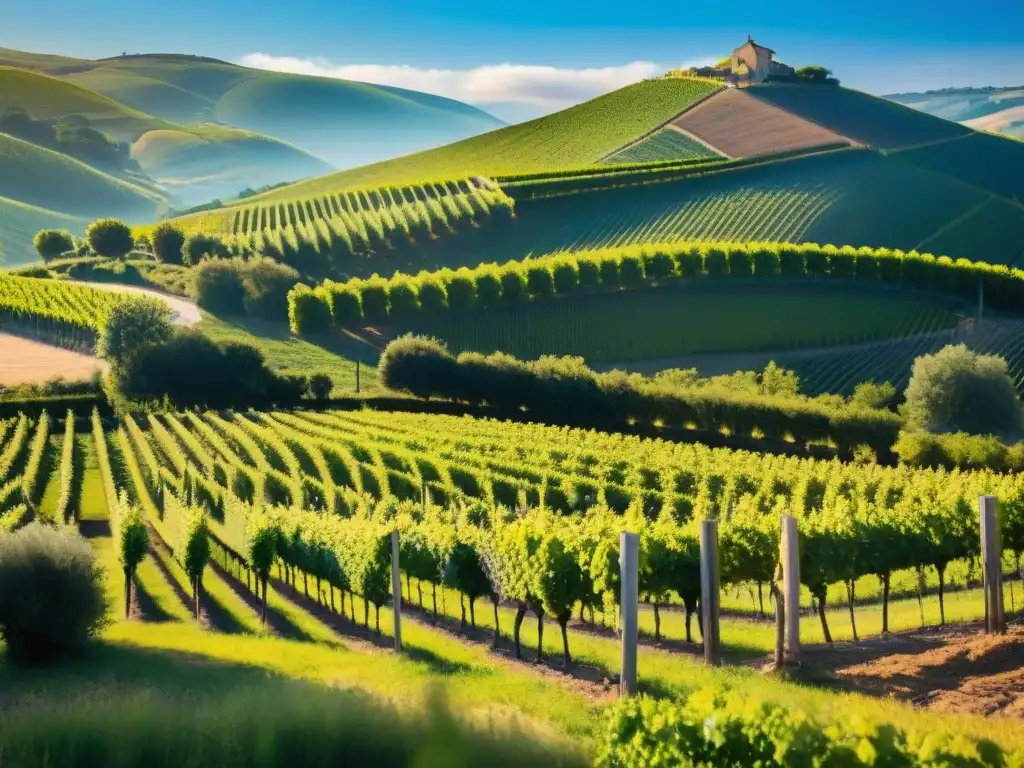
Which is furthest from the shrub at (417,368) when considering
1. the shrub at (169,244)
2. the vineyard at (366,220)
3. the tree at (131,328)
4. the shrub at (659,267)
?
the shrub at (169,244)

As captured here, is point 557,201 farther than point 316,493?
Yes

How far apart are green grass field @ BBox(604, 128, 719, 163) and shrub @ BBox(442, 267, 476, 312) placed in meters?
44.8

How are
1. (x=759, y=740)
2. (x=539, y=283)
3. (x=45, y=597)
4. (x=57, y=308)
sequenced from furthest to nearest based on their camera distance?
(x=57, y=308) < (x=539, y=283) < (x=45, y=597) < (x=759, y=740)

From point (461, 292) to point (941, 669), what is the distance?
78.0 meters

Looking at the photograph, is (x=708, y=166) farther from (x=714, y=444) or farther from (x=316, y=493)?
(x=316, y=493)

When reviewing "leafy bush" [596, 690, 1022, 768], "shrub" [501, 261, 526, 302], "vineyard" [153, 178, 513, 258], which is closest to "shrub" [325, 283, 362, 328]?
"shrub" [501, 261, 526, 302]

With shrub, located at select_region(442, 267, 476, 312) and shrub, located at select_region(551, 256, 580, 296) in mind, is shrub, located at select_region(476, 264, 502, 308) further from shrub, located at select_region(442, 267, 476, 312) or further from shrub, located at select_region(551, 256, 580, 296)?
shrub, located at select_region(551, 256, 580, 296)

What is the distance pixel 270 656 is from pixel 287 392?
56.1m

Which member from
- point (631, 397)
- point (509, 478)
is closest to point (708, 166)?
point (631, 397)

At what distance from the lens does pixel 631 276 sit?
93.5 m

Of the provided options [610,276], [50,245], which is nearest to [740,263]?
[610,276]

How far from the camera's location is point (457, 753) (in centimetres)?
1157

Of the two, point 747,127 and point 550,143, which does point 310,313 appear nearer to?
point 550,143

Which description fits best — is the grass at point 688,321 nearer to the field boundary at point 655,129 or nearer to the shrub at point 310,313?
the shrub at point 310,313
